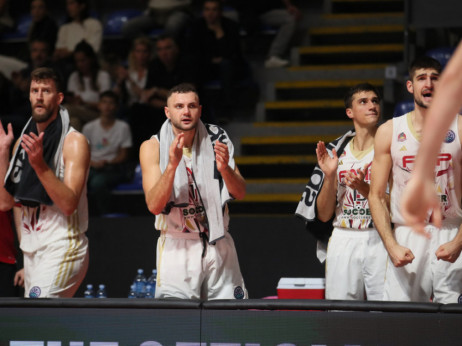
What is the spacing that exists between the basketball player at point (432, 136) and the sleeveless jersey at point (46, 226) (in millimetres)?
4103

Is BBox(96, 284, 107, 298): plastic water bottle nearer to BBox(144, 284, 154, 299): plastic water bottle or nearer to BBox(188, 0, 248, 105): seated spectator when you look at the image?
BBox(144, 284, 154, 299): plastic water bottle

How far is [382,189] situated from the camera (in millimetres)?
4984

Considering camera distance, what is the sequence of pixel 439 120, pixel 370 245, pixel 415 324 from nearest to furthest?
pixel 439 120 < pixel 415 324 < pixel 370 245

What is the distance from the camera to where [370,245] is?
5.66m

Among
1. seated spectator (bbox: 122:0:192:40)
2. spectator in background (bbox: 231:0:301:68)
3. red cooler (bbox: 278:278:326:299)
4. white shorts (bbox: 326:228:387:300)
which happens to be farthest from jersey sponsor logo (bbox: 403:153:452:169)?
seated spectator (bbox: 122:0:192:40)

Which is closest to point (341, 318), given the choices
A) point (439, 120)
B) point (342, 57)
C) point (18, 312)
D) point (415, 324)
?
point (415, 324)

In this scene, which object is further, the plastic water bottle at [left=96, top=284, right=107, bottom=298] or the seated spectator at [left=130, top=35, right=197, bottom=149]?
the seated spectator at [left=130, top=35, right=197, bottom=149]

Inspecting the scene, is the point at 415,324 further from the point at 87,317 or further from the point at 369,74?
the point at 369,74

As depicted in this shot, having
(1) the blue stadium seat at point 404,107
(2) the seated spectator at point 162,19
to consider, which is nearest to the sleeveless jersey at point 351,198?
(1) the blue stadium seat at point 404,107

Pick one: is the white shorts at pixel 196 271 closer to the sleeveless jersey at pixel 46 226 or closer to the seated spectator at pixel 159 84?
the sleeveless jersey at pixel 46 226

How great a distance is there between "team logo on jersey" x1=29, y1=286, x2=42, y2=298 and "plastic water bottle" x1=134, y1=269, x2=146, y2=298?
84.5 inches

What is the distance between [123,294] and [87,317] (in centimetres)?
347

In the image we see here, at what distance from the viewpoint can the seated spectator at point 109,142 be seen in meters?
9.23

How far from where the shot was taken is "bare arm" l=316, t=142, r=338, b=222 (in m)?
5.51
